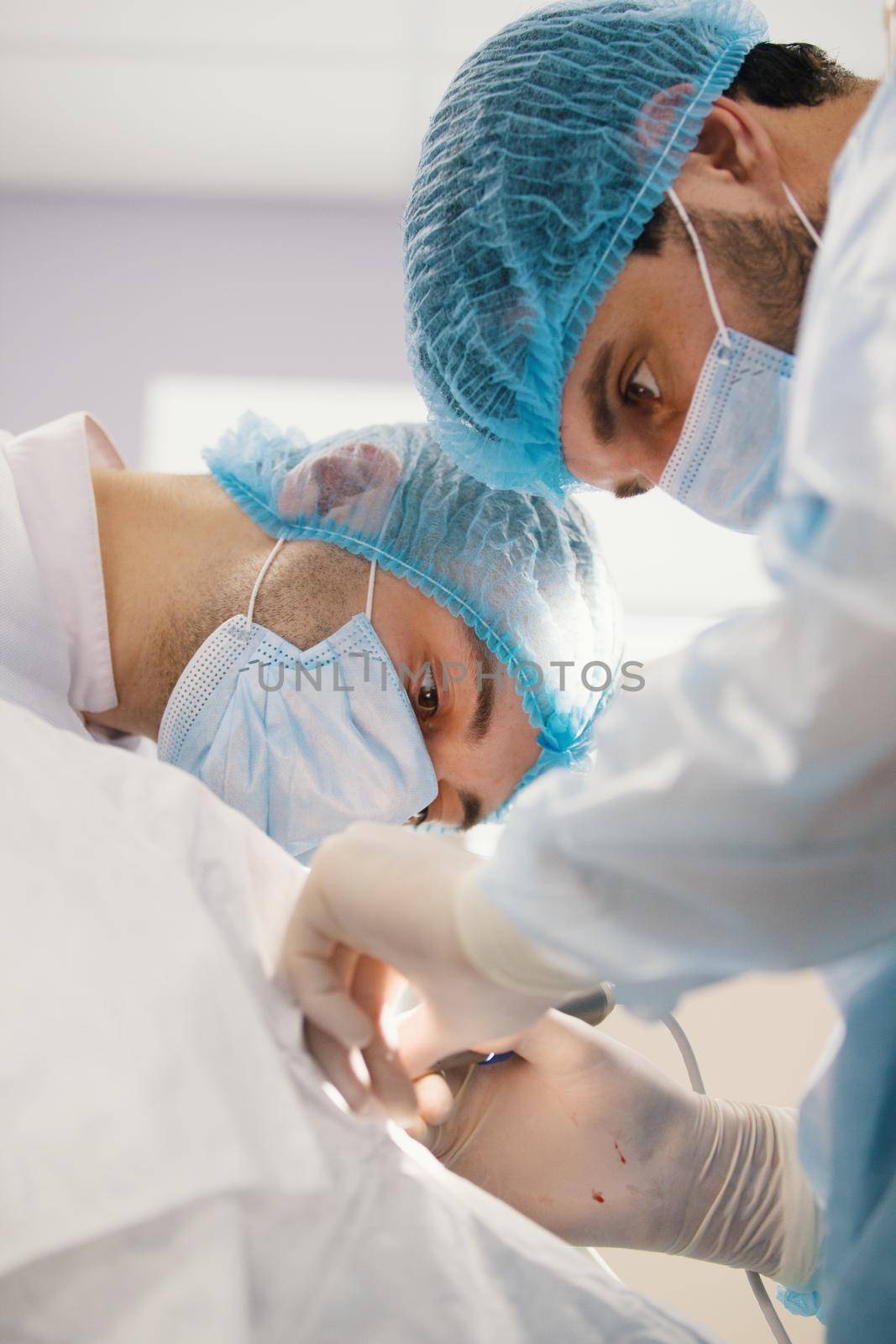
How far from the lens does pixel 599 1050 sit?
1.13 m

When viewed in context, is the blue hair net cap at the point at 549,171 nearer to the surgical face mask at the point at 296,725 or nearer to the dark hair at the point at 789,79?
the dark hair at the point at 789,79

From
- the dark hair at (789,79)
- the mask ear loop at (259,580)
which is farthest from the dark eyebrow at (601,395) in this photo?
the mask ear loop at (259,580)

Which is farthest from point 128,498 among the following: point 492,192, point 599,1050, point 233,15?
point 233,15

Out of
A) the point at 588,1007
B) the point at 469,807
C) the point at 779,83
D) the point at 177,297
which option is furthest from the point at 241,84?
the point at 588,1007

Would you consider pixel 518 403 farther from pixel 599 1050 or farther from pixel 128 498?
pixel 599 1050

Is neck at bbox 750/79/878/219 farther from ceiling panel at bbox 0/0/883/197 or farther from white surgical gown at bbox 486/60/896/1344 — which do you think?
ceiling panel at bbox 0/0/883/197

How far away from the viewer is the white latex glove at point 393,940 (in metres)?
0.73

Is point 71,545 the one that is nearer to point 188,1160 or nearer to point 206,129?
point 188,1160

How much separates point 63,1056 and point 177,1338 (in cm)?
17

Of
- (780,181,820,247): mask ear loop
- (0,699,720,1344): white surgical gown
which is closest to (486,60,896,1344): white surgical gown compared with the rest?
(0,699,720,1344): white surgical gown

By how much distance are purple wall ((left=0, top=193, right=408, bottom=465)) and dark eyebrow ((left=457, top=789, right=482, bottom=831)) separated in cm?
184

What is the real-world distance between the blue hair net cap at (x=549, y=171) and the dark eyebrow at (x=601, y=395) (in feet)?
0.11

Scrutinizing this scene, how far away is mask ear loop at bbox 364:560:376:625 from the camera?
1441 millimetres

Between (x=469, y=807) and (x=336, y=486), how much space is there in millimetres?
511
